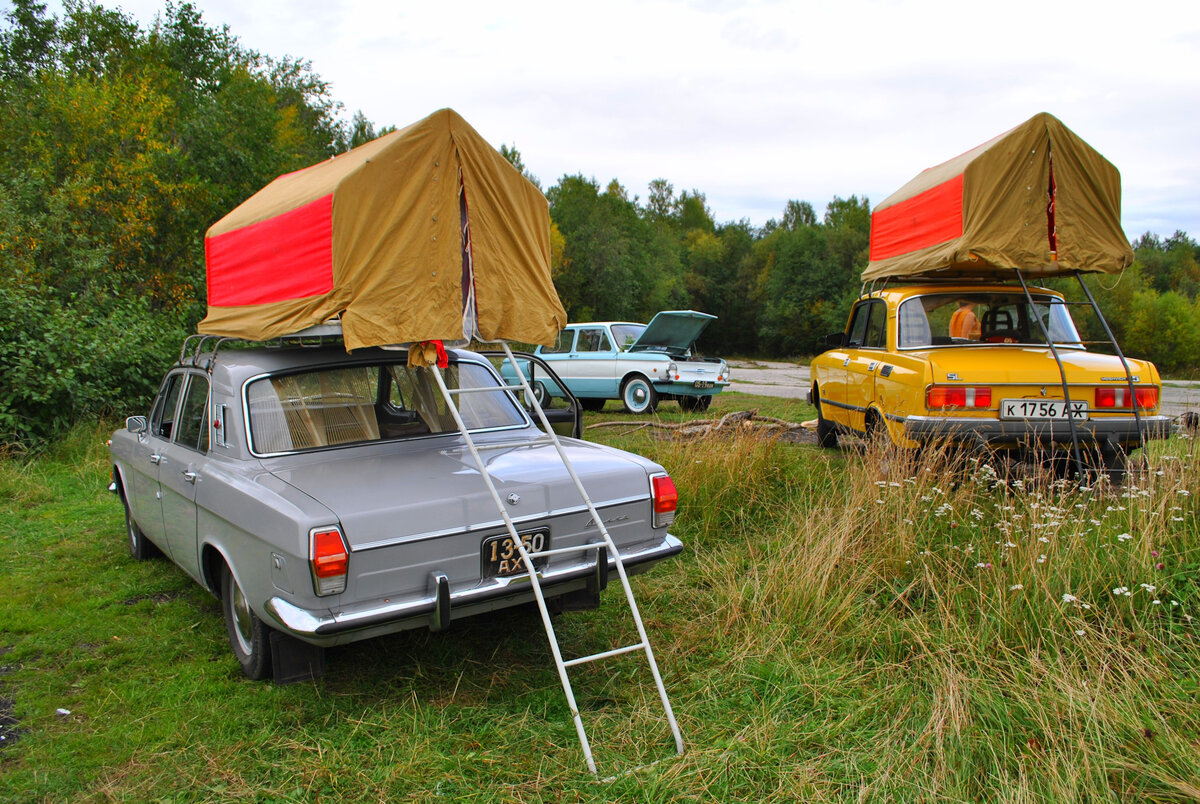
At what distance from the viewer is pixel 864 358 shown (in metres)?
7.48

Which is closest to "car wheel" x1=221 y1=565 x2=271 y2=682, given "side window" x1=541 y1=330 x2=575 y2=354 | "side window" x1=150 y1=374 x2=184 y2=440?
"side window" x1=150 y1=374 x2=184 y2=440

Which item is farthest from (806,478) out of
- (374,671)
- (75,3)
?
(75,3)

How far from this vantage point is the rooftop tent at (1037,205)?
6199mm

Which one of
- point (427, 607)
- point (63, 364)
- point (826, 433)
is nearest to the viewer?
point (427, 607)

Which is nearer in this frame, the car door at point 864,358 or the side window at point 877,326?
the car door at point 864,358

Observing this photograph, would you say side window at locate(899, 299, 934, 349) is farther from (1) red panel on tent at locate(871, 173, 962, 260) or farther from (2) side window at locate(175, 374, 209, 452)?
(2) side window at locate(175, 374, 209, 452)

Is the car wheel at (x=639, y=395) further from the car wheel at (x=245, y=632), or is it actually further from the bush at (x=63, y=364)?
the car wheel at (x=245, y=632)

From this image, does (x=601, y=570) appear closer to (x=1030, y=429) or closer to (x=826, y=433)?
(x=1030, y=429)

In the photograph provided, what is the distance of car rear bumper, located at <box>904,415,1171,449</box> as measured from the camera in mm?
5949

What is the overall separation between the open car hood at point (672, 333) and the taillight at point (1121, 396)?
24.0 ft

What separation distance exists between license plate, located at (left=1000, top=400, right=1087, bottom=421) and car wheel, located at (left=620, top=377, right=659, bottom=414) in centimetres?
742

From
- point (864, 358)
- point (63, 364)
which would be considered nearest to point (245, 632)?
point (864, 358)

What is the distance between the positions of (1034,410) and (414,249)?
484 centimetres

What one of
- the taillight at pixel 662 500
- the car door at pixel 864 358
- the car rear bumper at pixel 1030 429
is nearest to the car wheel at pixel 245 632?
the taillight at pixel 662 500
